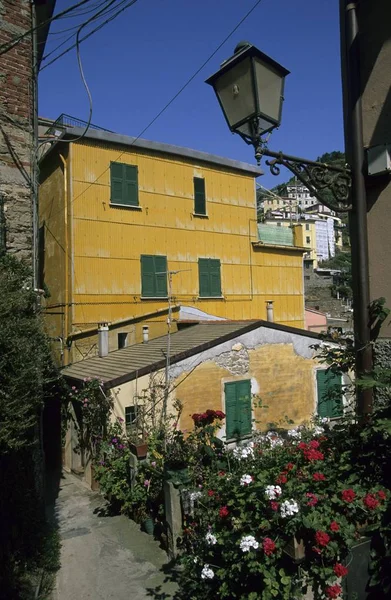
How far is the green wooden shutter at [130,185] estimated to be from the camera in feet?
52.1

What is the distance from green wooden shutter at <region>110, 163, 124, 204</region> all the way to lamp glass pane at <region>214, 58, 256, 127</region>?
1291 cm

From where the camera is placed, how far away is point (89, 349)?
1454 cm

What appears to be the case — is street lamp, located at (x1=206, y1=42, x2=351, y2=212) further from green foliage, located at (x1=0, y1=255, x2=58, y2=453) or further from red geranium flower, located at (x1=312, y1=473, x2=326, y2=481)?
green foliage, located at (x1=0, y1=255, x2=58, y2=453)

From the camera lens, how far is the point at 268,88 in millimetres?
3102

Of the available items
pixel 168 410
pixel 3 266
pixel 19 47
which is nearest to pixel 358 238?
pixel 3 266

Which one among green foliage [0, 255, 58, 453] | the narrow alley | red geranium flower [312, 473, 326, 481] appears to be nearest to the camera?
red geranium flower [312, 473, 326, 481]

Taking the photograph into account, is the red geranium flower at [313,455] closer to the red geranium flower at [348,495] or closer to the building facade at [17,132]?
the red geranium flower at [348,495]

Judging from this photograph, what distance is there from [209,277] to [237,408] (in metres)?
8.42

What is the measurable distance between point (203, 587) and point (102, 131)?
49.0 ft

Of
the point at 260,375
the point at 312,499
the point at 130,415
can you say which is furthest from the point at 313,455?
the point at 260,375

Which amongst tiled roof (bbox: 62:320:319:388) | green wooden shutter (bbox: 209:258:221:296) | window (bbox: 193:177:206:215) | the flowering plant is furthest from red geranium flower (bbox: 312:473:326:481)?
window (bbox: 193:177:206:215)

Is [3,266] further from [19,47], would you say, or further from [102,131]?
[102,131]

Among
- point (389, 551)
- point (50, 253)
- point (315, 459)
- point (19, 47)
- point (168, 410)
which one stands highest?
point (19, 47)

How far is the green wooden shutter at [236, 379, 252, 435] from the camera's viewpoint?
1033 centimetres
